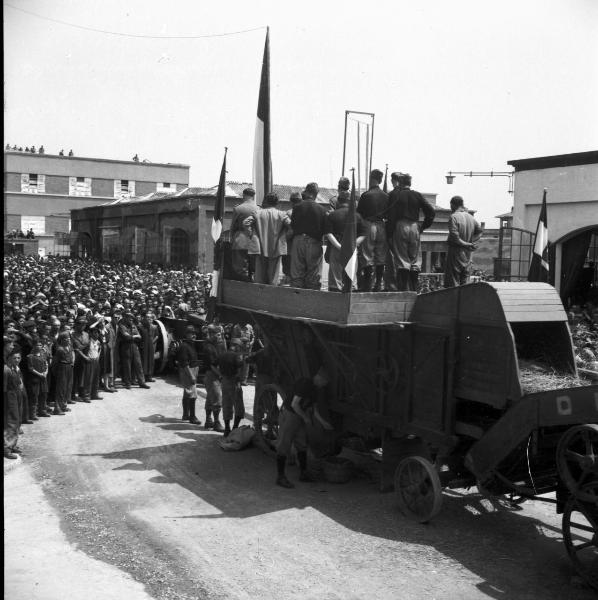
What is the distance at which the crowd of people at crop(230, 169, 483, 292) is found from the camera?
9.93 metres

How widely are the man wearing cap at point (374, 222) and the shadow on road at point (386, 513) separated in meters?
3.21

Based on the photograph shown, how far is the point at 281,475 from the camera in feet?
32.5

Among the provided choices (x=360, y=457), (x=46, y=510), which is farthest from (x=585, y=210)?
(x=46, y=510)

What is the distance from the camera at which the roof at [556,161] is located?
67.3 feet

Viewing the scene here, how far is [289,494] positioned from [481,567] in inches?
119

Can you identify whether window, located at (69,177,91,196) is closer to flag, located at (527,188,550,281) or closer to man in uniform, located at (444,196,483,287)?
man in uniform, located at (444,196,483,287)

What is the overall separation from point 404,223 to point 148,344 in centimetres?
896

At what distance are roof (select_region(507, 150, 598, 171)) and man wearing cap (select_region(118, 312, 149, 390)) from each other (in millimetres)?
13165

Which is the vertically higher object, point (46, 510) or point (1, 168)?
point (1, 168)

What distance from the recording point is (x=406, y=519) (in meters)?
8.65

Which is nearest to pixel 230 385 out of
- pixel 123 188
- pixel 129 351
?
pixel 129 351

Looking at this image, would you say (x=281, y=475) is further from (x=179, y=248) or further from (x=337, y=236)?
(x=179, y=248)

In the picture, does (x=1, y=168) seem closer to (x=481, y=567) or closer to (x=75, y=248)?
(x=481, y=567)

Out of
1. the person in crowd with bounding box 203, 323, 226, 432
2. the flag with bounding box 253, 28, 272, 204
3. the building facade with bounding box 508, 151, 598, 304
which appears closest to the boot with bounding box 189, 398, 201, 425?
the person in crowd with bounding box 203, 323, 226, 432
